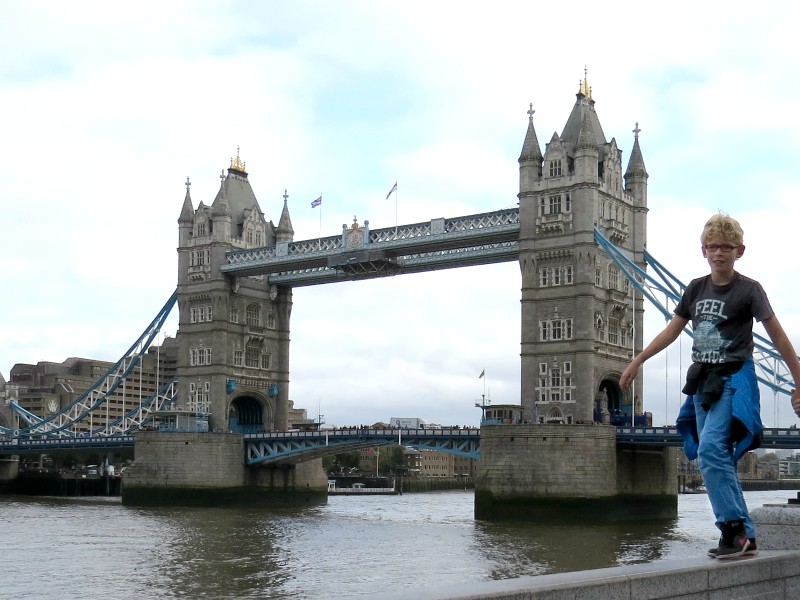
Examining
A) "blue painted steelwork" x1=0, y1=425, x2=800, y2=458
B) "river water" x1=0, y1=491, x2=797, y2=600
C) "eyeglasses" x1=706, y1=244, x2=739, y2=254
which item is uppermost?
"eyeglasses" x1=706, y1=244, x2=739, y2=254

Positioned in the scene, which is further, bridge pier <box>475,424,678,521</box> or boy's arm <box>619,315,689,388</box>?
bridge pier <box>475,424,678,521</box>

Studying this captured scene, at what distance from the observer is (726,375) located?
795cm

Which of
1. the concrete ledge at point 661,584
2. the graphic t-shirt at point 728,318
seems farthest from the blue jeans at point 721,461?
the concrete ledge at point 661,584

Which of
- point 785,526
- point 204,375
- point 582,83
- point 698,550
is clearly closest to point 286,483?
point 204,375

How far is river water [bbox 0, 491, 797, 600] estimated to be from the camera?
28406 mm

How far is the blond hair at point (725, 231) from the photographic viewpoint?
26.5 feet

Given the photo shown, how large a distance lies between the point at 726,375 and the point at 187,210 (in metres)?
67.5

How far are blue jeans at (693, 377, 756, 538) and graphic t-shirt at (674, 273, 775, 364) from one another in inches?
9.0

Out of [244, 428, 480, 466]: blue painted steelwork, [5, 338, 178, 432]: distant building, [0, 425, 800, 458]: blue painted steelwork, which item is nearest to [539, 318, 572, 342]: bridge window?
[0, 425, 800, 458]: blue painted steelwork

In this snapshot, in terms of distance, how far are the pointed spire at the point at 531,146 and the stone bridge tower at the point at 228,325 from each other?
2191 centimetres

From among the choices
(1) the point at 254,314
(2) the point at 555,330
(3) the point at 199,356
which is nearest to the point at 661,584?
(2) the point at 555,330

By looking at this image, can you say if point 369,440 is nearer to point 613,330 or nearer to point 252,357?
point 252,357

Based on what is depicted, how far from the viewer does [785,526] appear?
8.66m

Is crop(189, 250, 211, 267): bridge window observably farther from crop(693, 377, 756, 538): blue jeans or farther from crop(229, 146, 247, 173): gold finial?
crop(693, 377, 756, 538): blue jeans
